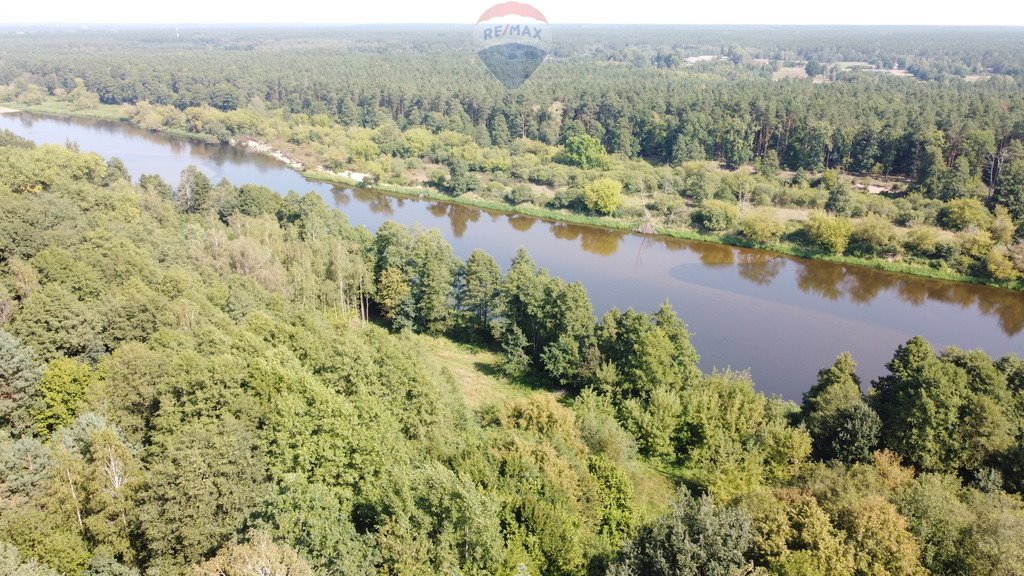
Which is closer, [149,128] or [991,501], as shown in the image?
[991,501]

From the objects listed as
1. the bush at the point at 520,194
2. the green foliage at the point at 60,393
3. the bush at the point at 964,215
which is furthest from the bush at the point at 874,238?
the green foliage at the point at 60,393

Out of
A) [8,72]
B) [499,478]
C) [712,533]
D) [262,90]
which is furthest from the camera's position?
[8,72]

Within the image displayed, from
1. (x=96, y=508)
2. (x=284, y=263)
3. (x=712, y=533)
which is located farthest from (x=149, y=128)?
(x=712, y=533)

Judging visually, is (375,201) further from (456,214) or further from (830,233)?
(830,233)

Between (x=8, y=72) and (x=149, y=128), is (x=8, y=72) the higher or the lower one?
the higher one

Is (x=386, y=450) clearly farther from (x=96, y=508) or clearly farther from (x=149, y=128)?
(x=149, y=128)

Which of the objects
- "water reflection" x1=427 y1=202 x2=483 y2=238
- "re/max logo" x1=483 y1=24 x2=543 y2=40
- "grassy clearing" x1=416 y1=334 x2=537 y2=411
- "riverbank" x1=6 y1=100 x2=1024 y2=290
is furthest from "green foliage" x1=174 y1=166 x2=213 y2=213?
"re/max logo" x1=483 y1=24 x2=543 y2=40
